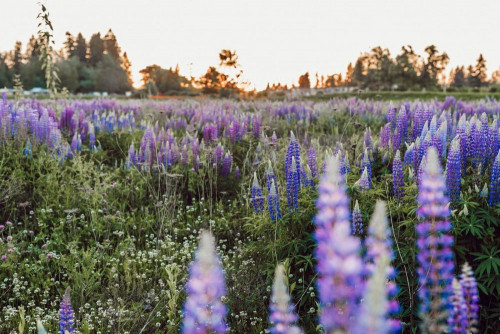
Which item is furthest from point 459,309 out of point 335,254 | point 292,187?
point 292,187

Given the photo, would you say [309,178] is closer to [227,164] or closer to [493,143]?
[493,143]

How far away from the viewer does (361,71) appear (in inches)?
3501

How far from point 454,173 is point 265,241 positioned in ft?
5.63

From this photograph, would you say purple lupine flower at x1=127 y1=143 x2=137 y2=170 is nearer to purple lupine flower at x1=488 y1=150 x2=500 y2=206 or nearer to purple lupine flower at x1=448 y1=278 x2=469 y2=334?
purple lupine flower at x1=488 y1=150 x2=500 y2=206

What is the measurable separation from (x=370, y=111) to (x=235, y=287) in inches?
348

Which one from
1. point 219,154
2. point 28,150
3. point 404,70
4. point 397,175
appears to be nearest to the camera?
point 397,175

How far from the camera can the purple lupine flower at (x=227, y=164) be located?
6.64 m

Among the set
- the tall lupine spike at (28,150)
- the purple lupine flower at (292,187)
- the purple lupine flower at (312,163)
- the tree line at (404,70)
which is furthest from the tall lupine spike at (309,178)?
the tree line at (404,70)

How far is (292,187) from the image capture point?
3865 mm

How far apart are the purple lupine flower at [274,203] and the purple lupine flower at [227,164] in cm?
282

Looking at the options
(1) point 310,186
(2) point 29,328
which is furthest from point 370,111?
(2) point 29,328

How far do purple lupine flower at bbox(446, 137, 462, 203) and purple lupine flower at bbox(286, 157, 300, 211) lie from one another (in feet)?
3.95

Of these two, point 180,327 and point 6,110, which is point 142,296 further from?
point 6,110

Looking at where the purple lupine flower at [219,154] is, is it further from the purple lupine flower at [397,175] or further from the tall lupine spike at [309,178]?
the purple lupine flower at [397,175]
